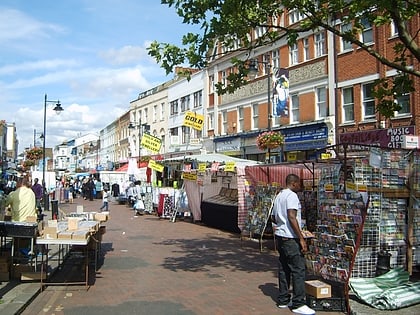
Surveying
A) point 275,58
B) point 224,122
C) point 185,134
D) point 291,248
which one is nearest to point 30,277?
point 291,248

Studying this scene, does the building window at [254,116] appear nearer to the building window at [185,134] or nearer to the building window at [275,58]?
the building window at [275,58]

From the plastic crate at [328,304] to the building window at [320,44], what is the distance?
69.2ft

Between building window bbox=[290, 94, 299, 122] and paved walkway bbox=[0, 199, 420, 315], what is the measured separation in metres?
15.0

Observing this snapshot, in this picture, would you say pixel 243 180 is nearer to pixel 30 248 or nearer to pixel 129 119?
pixel 30 248

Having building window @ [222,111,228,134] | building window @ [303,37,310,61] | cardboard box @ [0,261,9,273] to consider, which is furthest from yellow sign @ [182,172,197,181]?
building window @ [222,111,228,134]

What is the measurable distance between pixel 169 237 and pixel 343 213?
30.1 ft

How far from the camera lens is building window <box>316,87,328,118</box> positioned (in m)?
26.1

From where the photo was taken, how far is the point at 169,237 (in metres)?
16.0

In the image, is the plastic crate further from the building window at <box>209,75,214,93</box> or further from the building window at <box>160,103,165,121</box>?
the building window at <box>160,103,165,121</box>

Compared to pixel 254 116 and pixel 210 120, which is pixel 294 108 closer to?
pixel 254 116

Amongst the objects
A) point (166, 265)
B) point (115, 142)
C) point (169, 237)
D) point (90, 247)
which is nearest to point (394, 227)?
point (166, 265)

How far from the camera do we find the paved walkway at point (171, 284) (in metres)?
7.28

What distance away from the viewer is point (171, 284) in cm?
894

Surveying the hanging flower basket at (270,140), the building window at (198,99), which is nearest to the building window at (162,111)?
the building window at (198,99)
